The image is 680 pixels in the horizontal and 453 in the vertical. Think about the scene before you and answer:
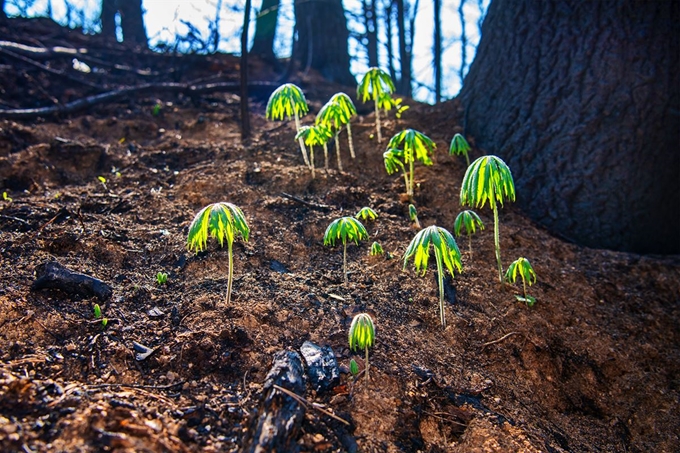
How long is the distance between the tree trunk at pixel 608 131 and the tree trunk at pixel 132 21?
704 cm

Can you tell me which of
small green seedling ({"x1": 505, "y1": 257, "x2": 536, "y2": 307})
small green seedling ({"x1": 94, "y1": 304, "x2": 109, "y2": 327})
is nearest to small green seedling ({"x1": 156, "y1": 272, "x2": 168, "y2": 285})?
small green seedling ({"x1": 94, "y1": 304, "x2": 109, "y2": 327})

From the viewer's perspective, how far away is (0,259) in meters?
2.44

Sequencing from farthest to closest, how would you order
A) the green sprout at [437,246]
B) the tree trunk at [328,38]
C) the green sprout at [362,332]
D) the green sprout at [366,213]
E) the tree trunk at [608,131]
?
the tree trunk at [328,38] < the tree trunk at [608,131] < the green sprout at [366,213] < the green sprout at [437,246] < the green sprout at [362,332]

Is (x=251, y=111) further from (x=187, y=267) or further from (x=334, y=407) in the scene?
(x=334, y=407)

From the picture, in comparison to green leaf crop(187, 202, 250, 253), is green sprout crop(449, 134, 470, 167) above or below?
above

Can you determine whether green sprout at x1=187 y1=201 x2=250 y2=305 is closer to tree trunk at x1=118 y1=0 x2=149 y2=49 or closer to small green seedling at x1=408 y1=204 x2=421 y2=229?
small green seedling at x1=408 y1=204 x2=421 y2=229

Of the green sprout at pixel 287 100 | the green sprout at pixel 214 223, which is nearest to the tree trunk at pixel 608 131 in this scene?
the green sprout at pixel 287 100

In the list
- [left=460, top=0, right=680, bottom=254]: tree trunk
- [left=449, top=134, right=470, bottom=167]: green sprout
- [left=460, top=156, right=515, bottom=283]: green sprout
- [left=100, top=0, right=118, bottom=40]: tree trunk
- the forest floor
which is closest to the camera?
the forest floor

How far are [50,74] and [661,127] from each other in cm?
625

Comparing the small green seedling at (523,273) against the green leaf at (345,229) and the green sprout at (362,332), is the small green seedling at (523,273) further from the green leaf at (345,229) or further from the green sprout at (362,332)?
the green sprout at (362,332)

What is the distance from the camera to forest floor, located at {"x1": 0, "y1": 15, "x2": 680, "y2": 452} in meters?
1.77

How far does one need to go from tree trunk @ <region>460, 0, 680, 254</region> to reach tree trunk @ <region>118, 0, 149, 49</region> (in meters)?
7.04

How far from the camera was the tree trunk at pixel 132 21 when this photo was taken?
791cm

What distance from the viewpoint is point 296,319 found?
2373 mm
